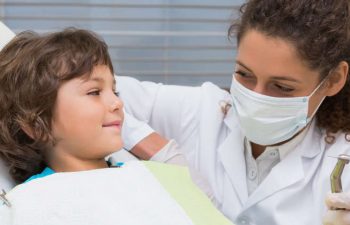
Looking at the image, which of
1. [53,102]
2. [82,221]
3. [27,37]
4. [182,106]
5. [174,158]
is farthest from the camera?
[182,106]

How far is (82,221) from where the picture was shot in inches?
43.8

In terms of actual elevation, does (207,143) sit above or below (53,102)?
below

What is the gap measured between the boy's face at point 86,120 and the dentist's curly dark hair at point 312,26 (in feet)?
1.49

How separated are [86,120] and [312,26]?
66 centimetres

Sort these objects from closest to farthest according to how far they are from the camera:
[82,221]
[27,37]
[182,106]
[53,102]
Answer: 1. [82,221]
2. [53,102]
3. [27,37]
4. [182,106]

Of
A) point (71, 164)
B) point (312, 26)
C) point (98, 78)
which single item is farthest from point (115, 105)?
point (312, 26)

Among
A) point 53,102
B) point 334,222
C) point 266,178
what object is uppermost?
point 53,102

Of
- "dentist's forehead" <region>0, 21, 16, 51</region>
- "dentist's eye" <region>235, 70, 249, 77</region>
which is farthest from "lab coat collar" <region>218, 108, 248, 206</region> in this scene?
"dentist's forehead" <region>0, 21, 16, 51</region>

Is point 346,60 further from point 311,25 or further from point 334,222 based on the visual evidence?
point 334,222

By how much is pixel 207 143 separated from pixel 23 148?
1.94ft

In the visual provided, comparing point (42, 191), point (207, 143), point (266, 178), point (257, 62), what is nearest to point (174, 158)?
point (207, 143)

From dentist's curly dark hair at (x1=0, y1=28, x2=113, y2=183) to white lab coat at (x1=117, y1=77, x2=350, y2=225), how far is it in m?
0.36

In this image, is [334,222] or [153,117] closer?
[334,222]

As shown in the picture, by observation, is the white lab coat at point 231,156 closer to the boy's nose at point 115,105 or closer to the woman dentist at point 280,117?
the woman dentist at point 280,117
